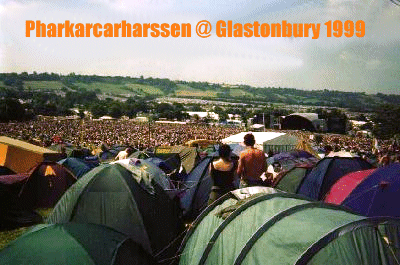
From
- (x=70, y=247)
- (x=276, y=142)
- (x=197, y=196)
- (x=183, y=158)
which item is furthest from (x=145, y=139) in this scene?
(x=70, y=247)

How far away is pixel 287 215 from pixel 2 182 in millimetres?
6839

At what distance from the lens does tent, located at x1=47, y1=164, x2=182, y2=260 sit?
6.54 metres

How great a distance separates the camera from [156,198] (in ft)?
23.1

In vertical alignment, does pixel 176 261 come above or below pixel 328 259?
below

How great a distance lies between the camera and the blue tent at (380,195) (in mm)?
5832

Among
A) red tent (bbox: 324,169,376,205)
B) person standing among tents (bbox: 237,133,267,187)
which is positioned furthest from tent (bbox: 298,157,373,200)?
person standing among tents (bbox: 237,133,267,187)

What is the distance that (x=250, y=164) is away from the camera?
6762 millimetres

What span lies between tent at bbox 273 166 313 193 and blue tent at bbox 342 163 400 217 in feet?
11.9

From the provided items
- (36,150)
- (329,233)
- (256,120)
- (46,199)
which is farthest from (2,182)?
(256,120)

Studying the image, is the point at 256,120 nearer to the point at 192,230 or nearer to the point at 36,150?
the point at 36,150

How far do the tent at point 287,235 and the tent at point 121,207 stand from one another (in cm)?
117

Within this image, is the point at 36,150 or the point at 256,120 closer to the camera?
the point at 36,150

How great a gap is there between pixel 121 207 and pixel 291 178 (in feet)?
16.7

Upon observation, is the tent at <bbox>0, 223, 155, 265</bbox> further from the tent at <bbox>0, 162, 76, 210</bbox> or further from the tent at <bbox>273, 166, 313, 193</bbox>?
the tent at <bbox>273, 166, 313, 193</bbox>
